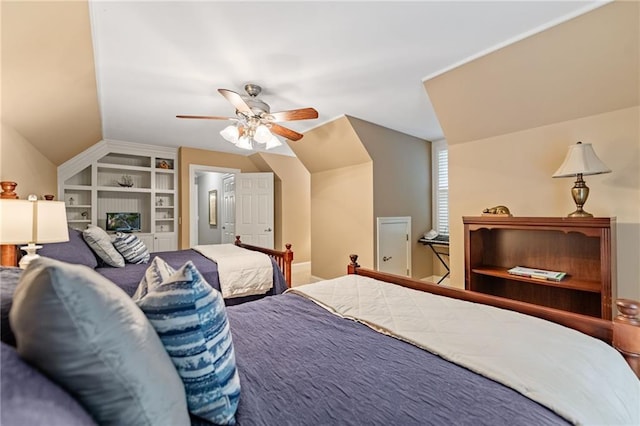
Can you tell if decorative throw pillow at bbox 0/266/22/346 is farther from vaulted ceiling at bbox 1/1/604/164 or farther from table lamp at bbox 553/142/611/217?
table lamp at bbox 553/142/611/217

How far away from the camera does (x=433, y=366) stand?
101 centimetres

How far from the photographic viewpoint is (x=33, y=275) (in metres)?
0.55

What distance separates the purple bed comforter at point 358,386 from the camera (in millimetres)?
777

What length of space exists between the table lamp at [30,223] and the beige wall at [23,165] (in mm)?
1177

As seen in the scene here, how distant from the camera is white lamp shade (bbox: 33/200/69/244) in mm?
1796

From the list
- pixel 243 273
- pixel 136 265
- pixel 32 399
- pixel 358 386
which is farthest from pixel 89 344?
pixel 136 265

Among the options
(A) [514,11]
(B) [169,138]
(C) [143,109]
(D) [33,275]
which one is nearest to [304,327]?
(D) [33,275]

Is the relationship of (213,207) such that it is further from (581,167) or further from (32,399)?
(32,399)

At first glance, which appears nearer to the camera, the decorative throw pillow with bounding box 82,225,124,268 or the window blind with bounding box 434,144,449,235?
the decorative throw pillow with bounding box 82,225,124,268

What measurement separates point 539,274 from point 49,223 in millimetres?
3641

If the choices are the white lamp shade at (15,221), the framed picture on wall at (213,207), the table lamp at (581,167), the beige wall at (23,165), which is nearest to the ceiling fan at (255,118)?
the white lamp shade at (15,221)

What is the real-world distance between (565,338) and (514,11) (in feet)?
6.24

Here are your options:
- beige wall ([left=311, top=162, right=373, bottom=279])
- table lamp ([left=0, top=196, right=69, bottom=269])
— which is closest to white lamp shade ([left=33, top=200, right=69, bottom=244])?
table lamp ([left=0, top=196, right=69, bottom=269])

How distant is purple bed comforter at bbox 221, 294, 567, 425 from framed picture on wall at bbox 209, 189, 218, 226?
613cm
